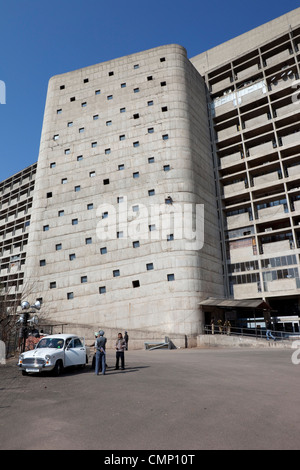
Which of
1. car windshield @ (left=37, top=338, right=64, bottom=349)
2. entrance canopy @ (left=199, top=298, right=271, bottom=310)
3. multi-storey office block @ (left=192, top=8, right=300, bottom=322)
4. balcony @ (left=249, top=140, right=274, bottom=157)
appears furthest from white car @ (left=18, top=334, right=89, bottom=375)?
balcony @ (left=249, top=140, right=274, bottom=157)

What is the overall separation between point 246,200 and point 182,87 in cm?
1594

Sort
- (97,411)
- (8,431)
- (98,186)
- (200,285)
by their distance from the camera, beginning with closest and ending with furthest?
(8,431) < (97,411) < (200,285) < (98,186)

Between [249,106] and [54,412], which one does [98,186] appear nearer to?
[249,106]

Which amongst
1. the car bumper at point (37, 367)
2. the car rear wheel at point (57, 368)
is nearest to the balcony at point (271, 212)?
the car rear wheel at point (57, 368)

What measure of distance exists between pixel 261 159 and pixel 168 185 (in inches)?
508

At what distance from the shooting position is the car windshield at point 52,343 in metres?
12.8

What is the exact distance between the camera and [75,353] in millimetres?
13273

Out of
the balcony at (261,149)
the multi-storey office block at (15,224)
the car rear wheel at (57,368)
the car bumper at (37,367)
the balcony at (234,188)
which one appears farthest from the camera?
the multi-storey office block at (15,224)

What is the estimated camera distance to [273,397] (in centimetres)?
743

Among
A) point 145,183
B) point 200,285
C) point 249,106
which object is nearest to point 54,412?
point 200,285

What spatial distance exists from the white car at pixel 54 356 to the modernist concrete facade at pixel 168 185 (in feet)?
55.0

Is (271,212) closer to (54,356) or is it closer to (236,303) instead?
(236,303)

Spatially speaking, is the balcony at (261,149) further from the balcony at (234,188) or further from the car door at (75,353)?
the car door at (75,353)

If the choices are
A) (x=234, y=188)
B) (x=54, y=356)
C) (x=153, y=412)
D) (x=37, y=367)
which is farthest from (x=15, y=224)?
(x=153, y=412)
